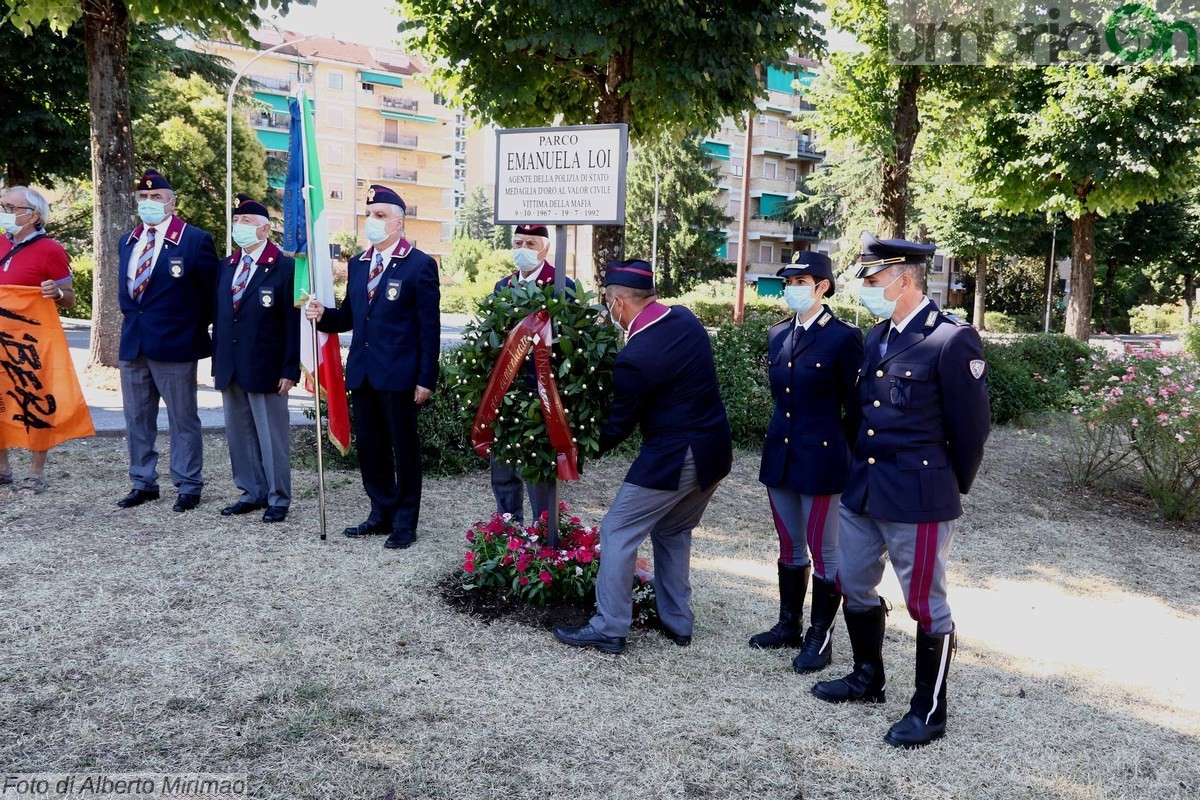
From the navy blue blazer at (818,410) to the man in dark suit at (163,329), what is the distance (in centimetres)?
424

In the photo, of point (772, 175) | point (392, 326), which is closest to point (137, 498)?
point (392, 326)

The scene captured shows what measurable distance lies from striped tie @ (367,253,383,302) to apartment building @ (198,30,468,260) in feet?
201

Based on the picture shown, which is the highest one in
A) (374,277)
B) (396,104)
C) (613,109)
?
(396,104)

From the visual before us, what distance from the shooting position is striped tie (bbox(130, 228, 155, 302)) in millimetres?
6398

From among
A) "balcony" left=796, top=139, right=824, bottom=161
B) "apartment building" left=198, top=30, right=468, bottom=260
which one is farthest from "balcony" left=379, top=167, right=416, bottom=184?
"balcony" left=796, top=139, right=824, bottom=161

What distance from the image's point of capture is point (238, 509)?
21.6 ft

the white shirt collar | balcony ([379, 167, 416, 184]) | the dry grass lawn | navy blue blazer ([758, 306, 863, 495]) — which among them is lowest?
the dry grass lawn

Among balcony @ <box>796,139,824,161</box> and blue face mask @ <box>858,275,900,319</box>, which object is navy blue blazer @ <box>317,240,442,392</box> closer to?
blue face mask @ <box>858,275,900,319</box>

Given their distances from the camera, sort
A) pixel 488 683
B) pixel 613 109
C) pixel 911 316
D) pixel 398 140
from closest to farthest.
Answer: pixel 911 316, pixel 488 683, pixel 613 109, pixel 398 140

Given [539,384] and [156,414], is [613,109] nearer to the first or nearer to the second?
[156,414]

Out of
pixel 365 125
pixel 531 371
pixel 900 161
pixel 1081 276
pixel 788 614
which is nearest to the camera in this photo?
pixel 788 614

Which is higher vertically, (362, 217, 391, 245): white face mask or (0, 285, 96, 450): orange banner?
(362, 217, 391, 245): white face mask

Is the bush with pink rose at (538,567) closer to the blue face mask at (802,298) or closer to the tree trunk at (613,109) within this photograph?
the blue face mask at (802,298)

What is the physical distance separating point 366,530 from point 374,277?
1.73 m
